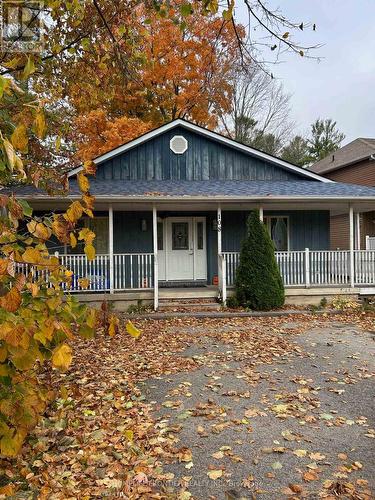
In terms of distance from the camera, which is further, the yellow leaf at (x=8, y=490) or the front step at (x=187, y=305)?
the front step at (x=187, y=305)

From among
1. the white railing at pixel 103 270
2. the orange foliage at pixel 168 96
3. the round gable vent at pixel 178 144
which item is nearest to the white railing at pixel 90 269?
the white railing at pixel 103 270

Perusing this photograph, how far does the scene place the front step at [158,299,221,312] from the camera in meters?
10.6

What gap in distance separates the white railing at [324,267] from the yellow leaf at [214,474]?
8.30 meters

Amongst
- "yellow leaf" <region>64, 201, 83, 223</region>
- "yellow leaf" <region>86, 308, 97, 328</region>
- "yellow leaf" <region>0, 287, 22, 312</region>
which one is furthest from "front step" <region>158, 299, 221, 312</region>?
"yellow leaf" <region>0, 287, 22, 312</region>

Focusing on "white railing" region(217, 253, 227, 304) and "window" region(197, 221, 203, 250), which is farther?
"window" region(197, 221, 203, 250)

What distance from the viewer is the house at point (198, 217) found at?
35.7ft

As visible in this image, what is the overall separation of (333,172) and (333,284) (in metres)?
13.6

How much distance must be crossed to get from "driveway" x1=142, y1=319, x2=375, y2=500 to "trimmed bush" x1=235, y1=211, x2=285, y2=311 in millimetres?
2957

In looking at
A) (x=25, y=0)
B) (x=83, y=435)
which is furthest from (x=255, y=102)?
(x=83, y=435)

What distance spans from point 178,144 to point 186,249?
11.2 ft

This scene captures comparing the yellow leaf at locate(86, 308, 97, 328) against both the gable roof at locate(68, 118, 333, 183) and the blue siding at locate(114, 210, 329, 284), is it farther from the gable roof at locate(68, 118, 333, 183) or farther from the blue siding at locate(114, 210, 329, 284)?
the gable roof at locate(68, 118, 333, 183)

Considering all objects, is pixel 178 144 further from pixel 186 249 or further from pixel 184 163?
pixel 186 249

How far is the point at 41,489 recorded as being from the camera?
3.04 metres

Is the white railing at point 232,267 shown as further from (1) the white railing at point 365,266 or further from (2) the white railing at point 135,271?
(1) the white railing at point 365,266
